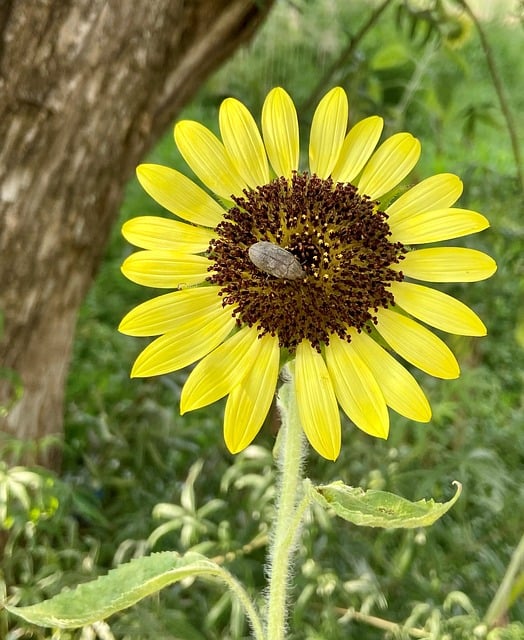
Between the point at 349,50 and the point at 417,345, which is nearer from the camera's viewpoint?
the point at 417,345

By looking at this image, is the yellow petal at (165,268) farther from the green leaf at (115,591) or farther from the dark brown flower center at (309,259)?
the green leaf at (115,591)

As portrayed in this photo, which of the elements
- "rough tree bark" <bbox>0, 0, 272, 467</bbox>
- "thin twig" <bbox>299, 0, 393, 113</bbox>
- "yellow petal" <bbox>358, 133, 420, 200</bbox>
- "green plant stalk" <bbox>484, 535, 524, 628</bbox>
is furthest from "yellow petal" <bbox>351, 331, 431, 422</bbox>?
"thin twig" <bbox>299, 0, 393, 113</bbox>

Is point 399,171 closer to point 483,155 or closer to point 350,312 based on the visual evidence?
point 350,312

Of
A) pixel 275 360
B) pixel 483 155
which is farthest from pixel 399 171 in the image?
pixel 483 155

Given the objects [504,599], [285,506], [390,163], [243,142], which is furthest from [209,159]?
[504,599]

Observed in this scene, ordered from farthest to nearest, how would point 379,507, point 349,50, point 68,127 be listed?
1. point 349,50
2. point 68,127
3. point 379,507

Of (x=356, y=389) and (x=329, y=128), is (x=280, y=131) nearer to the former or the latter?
(x=329, y=128)

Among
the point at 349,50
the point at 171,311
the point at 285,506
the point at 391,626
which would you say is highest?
the point at 349,50
